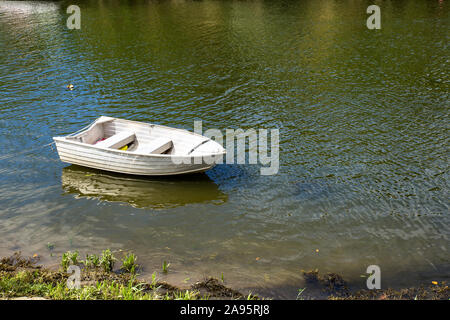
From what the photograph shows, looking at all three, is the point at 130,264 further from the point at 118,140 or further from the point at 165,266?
the point at 118,140

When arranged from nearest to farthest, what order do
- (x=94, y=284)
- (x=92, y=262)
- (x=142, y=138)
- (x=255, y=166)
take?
(x=94, y=284) < (x=92, y=262) < (x=255, y=166) < (x=142, y=138)

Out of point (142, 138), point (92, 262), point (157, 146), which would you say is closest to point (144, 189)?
point (157, 146)

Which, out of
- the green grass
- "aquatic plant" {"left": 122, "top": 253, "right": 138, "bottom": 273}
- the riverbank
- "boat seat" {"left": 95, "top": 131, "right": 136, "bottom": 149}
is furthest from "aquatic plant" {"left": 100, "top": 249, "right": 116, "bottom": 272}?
"boat seat" {"left": 95, "top": 131, "right": 136, "bottom": 149}

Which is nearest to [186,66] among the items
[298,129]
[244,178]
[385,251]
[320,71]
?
[320,71]

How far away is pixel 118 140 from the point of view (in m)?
19.6

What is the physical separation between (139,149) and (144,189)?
7.09 feet

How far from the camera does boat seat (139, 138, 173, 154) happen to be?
18531 mm

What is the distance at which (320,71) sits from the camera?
103 feet

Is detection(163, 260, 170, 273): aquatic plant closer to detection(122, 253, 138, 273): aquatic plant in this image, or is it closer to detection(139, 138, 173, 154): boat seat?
detection(122, 253, 138, 273): aquatic plant

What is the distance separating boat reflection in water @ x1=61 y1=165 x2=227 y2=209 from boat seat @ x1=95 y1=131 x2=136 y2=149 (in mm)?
1277

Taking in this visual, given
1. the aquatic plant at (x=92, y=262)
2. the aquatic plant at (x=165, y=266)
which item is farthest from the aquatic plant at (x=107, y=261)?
the aquatic plant at (x=165, y=266)

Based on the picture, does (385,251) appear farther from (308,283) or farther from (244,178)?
(244,178)

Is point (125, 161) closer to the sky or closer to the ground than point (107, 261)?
closer to the sky
